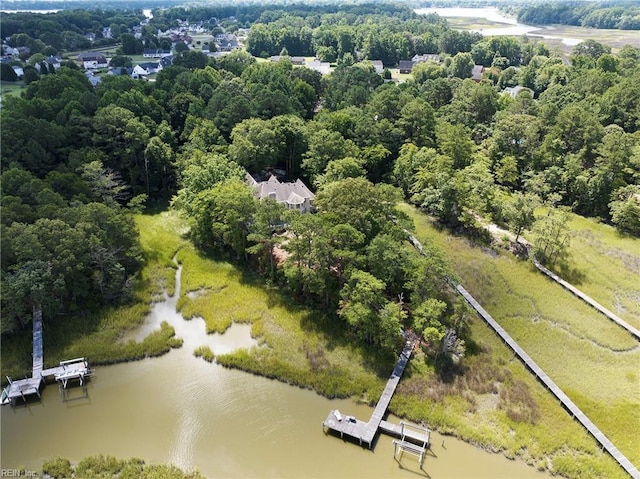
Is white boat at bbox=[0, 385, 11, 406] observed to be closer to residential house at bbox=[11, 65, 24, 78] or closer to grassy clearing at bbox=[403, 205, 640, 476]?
grassy clearing at bbox=[403, 205, 640, 476]

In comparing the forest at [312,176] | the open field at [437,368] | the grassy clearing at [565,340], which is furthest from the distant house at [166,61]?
the grassy clearing at [565,340]

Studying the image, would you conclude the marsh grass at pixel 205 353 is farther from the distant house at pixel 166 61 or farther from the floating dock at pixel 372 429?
the distant house at pixel 166 61

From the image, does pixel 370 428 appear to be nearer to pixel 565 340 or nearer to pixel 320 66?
pixel 565 340

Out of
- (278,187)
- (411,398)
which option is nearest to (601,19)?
(278,187)

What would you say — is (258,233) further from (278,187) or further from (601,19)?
(601,19)

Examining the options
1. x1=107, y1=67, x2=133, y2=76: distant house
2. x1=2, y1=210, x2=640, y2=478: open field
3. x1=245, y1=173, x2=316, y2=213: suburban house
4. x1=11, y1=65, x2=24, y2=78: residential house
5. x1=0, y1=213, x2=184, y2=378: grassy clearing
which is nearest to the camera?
x1=2, y1=210, x2=640, y2=478: open field

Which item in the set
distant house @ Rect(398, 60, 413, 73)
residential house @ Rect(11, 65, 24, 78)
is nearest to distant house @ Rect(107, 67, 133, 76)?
residential house @ Rect(11, 65, 24, 78)

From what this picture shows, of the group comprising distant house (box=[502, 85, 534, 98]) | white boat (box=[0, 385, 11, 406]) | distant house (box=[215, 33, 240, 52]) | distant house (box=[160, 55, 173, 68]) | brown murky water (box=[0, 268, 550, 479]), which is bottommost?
brown murky water (box=[0, 268, 550, 479])

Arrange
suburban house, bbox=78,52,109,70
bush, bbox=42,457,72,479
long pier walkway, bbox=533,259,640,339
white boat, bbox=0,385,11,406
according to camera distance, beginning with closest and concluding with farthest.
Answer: bush, bbox=42,457,72,479 → white boat, bbox=0,385,11,406 → long pier walkway, bbox=533,259,640,339 → suburban house, bbox=78,52,109,70
